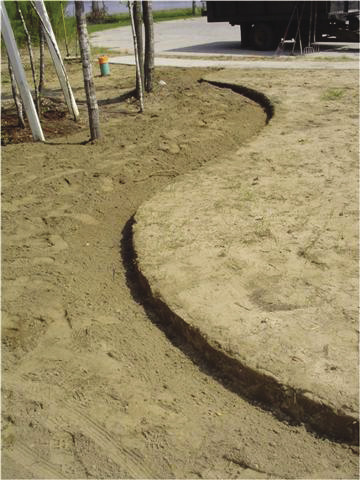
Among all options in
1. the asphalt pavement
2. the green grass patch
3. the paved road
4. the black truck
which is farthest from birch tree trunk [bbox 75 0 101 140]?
the black truck

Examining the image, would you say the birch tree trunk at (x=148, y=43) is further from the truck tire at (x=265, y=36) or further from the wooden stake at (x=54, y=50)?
the truck tire at (x=265, y=36)

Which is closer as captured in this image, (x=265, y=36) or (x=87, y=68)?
(x=87, y=68)

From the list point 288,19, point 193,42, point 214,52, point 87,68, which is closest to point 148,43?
point 87,68

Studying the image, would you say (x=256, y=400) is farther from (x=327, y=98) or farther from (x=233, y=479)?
(x=327, y=98)

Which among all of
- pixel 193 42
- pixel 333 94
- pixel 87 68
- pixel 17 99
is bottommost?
pixel 333 94

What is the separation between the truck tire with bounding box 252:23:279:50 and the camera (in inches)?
540

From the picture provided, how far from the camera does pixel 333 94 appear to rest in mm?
8102

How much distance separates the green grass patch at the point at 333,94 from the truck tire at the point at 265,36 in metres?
6.10

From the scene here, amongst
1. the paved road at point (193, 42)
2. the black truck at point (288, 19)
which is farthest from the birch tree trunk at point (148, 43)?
the black truck at point (288, 19)

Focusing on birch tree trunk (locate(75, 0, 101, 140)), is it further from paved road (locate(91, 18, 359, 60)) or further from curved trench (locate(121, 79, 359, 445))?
paved road (locate(91, 18, 359, 60))

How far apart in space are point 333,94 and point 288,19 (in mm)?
6055

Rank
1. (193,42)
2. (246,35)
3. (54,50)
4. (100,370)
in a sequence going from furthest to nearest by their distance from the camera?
(193,42) < (246,35) < (54,50) < (100,370)

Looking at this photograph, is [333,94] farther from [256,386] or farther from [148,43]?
[256,386]

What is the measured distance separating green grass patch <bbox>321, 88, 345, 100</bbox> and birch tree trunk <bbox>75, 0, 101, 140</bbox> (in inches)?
150
